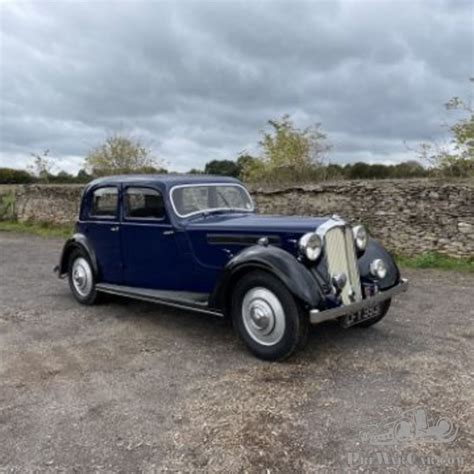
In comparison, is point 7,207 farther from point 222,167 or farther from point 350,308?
point 350,308

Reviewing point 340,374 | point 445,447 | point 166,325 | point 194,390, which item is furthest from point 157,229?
point 445,447

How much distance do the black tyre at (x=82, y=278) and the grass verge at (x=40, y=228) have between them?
339 inches

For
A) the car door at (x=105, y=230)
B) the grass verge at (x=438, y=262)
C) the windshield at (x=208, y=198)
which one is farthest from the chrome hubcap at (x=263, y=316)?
the grass verge at (x=438, y=262)

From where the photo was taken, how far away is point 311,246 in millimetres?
4074

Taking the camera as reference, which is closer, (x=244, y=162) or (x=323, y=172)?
(x=323, y=172)

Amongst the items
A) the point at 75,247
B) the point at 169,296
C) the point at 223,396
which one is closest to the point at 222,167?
the point at 75,247

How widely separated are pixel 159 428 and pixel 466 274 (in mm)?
6601

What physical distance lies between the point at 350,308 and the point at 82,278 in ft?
12.3

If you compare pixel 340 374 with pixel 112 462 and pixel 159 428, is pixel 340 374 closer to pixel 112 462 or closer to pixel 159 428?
pixel 159 428

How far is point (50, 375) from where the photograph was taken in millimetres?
3930

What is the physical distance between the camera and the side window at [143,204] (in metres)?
5.22

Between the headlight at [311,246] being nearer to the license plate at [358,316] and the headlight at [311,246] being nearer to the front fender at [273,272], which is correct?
the front fender at [273,272]

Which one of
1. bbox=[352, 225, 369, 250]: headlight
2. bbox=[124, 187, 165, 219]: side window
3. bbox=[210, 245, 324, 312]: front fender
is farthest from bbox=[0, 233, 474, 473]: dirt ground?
bbox=[124, 187, 165, 219]: side window

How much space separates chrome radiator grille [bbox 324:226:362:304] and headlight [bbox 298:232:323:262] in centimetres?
11
